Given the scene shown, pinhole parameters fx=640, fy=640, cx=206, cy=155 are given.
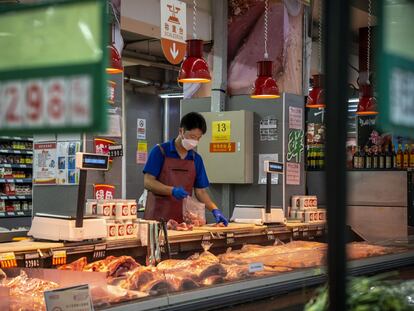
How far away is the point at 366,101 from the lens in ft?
27.4

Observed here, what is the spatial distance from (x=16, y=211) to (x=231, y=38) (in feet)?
19.8

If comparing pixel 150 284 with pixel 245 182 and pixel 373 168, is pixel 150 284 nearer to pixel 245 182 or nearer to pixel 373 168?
pixel 245 182

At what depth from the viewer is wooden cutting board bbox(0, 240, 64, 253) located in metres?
3.83

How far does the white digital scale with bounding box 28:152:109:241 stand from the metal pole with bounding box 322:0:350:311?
313 cm

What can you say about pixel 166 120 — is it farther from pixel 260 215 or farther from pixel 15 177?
pixel 260 215

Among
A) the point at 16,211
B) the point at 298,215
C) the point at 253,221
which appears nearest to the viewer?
the point at 253,221

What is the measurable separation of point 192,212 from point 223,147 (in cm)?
289

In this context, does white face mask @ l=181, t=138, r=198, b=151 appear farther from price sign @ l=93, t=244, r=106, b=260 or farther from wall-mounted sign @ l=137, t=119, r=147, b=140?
wall-mounted sign @ l=137, t=119, r=147, b=140

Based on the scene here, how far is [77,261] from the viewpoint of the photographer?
402 centimetres

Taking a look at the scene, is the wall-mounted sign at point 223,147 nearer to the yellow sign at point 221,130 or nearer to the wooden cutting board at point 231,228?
the yellow sign at point 221,130

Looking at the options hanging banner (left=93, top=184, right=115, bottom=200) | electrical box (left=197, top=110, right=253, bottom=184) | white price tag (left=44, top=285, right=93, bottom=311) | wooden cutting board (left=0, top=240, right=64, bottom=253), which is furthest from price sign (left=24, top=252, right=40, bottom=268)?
electrical box (left=197, top=110, right=253, bottom=184)

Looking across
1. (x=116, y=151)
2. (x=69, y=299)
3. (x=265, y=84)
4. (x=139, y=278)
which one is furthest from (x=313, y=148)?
(x=69, y=299)

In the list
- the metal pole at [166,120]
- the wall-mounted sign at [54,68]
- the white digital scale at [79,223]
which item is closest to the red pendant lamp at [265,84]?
the white digital scale at [79,223]

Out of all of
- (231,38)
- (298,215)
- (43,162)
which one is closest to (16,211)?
(43,162)
